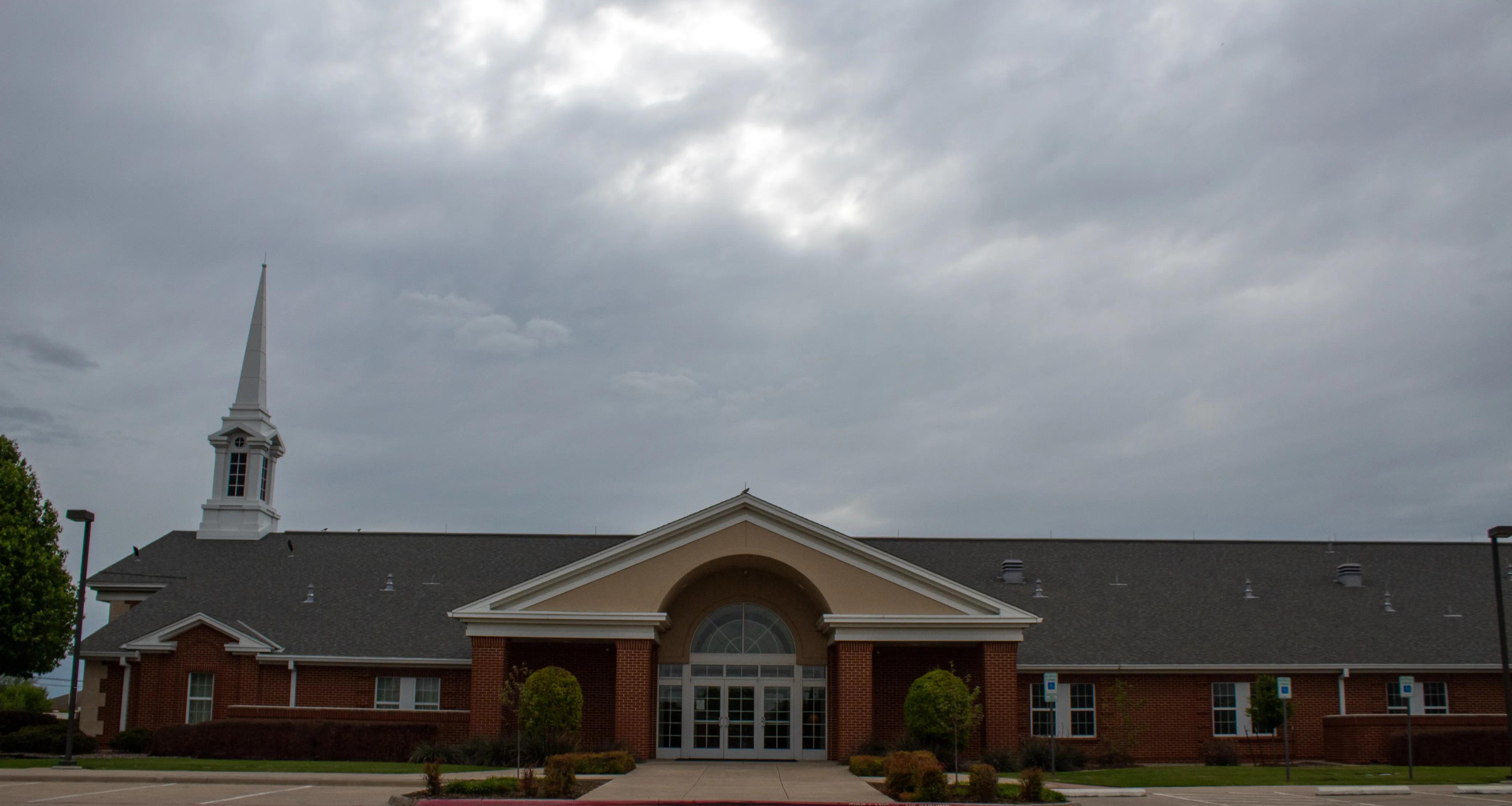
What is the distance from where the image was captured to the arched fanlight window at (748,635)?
1283 inches

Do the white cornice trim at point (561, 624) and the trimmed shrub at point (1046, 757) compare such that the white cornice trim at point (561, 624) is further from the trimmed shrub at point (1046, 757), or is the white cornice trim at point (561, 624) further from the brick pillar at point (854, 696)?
the trimmed shrub at point (1046, 757)

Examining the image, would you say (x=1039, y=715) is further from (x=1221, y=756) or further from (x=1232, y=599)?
(x=1232, y=599)

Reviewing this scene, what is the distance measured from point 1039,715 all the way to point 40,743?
25141 millimetres

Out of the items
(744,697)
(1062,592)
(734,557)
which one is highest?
(734,557)

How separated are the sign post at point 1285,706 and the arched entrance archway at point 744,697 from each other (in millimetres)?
10938

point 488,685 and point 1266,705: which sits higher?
point 488,685

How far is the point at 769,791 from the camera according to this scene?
22125mm

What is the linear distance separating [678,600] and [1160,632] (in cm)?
1314

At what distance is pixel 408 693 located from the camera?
107 ft

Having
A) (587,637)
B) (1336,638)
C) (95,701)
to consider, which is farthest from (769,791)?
(95,701)

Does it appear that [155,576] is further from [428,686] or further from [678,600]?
[678,600]

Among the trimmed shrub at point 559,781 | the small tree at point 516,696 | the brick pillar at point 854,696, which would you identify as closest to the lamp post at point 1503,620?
the brick pillar at point 854,696

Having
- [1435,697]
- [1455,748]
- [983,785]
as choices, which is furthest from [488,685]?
[1435,697]

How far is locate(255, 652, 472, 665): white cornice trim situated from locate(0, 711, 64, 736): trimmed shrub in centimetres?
658
